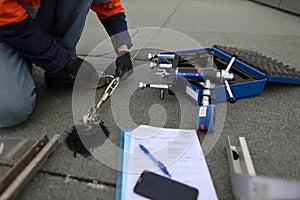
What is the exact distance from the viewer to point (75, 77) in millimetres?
945

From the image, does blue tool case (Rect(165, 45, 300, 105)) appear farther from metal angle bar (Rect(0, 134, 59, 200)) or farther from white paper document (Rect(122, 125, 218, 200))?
metal angle bar (Rect(0, 134, 59, 200))

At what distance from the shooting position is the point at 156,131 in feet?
2.32

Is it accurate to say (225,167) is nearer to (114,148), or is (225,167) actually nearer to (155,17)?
(114,148)

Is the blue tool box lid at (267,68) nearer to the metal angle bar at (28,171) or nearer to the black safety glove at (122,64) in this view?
the black safety glove at (122,64)

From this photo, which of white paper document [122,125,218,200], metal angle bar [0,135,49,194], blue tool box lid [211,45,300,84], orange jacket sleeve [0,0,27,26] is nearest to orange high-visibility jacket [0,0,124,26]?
orange jacket sleeve [0,0,27,26]

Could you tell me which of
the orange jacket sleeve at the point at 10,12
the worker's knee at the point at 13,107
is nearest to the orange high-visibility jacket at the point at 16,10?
the orange jacket sleeve at the point at 10,12

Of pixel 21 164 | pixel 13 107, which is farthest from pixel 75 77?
pixel 21 164

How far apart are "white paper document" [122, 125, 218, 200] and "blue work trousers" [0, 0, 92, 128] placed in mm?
349

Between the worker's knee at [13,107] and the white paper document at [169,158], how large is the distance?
0.34 metres

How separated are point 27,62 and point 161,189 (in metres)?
0.63

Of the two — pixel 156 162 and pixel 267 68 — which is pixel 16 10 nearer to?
pixel 156 162

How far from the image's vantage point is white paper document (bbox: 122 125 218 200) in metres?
0.53

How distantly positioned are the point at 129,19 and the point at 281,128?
6.31 ft

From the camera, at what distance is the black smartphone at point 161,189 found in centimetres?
48
